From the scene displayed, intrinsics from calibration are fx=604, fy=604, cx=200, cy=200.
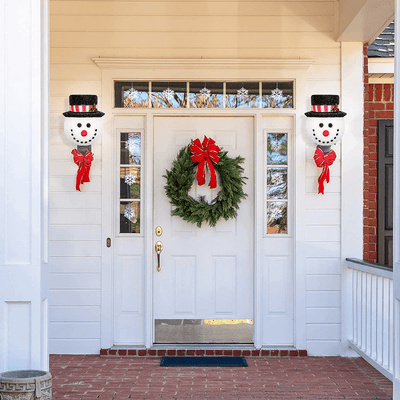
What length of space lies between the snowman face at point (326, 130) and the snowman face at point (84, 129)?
6.18 ft

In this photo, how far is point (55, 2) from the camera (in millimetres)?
5508

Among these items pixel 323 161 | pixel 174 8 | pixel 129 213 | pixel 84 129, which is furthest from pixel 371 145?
pixel 84 129

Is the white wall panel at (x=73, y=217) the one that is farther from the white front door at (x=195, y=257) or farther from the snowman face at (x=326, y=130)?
the snowman face at (x=326, y=130)

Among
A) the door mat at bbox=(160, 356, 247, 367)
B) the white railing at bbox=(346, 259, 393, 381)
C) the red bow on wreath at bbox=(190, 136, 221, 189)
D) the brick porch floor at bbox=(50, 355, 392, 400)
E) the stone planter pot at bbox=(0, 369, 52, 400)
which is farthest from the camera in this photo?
the red bow on wreath at bbox=(190, 136, 221, 189)

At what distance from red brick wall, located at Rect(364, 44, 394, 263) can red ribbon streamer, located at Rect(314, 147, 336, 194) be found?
1.30 ft

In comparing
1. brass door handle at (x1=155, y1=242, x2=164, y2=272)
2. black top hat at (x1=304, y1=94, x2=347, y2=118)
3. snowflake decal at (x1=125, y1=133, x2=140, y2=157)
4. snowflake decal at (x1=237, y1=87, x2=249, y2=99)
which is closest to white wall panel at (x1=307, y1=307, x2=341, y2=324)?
brass door handle at (x1=155, y1=242, x2=164, y2=272)

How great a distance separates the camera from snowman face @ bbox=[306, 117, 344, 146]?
5.31 metres

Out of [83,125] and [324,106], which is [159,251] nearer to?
[83,125]

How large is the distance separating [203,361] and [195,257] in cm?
94

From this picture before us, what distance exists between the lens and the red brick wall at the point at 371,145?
18.3ft

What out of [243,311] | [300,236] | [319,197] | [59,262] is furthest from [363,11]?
[59,262]

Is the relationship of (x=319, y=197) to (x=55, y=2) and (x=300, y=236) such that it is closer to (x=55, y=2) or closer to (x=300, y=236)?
(x=300, y=236)

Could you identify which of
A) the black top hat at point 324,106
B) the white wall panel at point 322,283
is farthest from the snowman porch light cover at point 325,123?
the white wall panel at point 322,283

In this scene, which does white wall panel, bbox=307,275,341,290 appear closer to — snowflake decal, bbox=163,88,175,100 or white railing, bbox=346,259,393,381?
white railing, bbox=346,259,393,381
